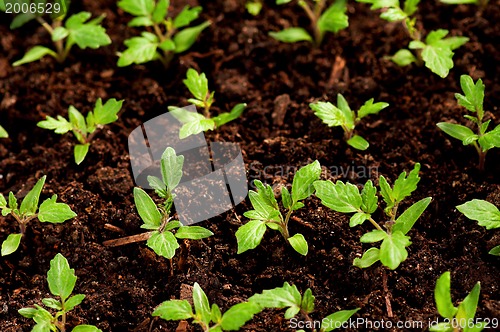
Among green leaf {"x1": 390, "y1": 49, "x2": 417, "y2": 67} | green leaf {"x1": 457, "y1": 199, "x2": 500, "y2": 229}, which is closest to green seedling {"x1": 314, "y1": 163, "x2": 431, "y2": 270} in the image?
green leaf {"x1": 457, "y1": 199, "x2": 500, "y2": 229}

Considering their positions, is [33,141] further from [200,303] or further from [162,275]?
[200,303]

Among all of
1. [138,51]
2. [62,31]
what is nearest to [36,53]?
[62,31]

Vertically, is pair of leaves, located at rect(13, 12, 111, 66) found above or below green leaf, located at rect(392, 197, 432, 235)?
above

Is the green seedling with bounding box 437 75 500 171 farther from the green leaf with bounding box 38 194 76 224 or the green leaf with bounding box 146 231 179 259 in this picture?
the green leaf with bounding box 38 194 76 224

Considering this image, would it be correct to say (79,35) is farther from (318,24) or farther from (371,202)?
(371,202)

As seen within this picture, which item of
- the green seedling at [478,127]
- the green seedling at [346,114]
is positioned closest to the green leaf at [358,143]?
the green seedling at [346,114]

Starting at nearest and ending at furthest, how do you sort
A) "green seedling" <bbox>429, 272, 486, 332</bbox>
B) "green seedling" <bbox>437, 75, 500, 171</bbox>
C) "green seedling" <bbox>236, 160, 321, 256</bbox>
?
"green seedling" <bbox>429, 272, 486, 332</bbox> < "green seedling" <bbox>236, 160, 321, 256</bbox> < "green seedling" <bbox>437, 75, 500, 171</bbox>

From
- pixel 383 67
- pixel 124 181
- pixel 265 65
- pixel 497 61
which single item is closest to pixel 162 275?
pixel 124 181

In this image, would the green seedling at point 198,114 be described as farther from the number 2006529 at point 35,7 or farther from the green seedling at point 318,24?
the number 2006529 at point 35,7
